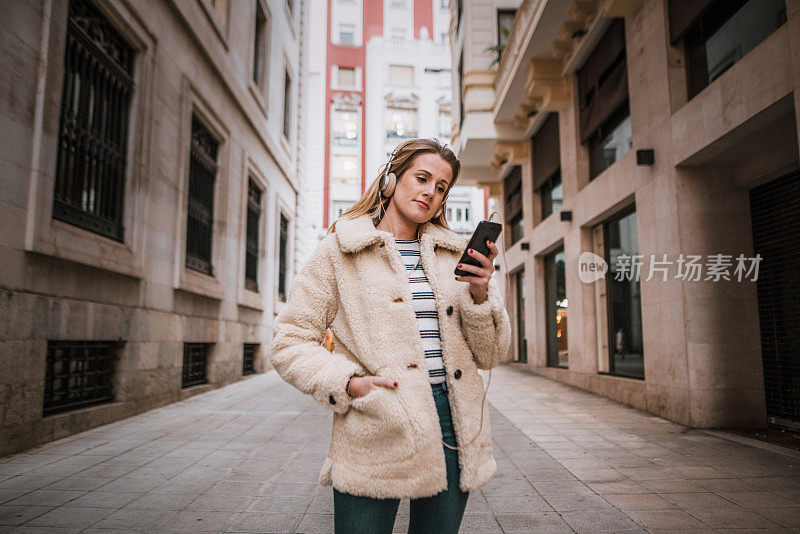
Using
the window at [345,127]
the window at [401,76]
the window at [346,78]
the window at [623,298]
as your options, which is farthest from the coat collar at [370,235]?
the window at [401,76]

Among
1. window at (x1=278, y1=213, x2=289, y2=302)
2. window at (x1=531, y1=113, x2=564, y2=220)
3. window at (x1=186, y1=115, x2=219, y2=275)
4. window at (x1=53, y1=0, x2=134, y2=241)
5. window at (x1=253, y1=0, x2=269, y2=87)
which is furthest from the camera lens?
window at (x1=278, y1=213, x2=289, y2=302)

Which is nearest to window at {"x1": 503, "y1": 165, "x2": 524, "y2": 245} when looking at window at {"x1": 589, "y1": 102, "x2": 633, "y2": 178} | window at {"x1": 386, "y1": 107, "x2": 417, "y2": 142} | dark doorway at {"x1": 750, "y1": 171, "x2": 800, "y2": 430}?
window at {"x1": 589, "y1": 102, "x2": 633, "y2": 178}

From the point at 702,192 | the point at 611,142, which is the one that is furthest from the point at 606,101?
the point at 702,192

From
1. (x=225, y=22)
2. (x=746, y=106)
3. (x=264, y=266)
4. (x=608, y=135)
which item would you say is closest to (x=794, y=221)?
(x=746, y=106)

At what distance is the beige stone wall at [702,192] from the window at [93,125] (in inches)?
297

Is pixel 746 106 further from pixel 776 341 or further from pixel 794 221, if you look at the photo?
pixel 776 341

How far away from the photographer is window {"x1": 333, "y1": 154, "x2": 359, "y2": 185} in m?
41.4

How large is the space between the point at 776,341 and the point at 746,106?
2.93 m

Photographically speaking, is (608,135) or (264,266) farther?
(264,266)

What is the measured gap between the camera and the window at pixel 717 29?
5.80 meters

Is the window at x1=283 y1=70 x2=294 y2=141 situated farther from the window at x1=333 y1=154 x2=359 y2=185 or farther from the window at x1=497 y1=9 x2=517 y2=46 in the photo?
the window at x1=333 y1=154 x2=359 y2=185

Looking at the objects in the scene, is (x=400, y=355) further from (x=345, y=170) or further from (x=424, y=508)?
(x=345, y=170)

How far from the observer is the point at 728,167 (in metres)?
6.85

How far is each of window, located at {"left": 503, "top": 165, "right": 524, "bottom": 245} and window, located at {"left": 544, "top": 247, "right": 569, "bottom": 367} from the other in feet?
10.4
